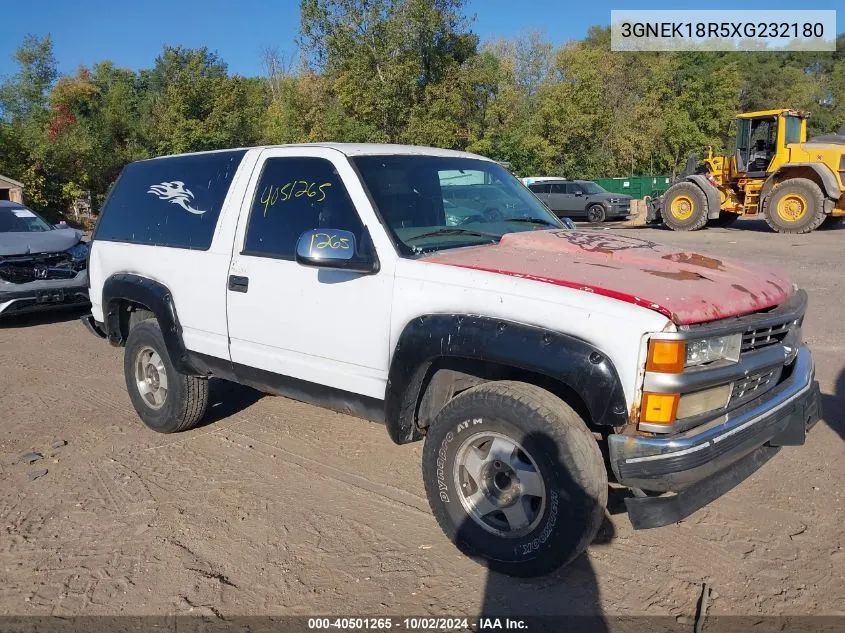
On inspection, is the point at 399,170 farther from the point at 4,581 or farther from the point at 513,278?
the point at 4,581

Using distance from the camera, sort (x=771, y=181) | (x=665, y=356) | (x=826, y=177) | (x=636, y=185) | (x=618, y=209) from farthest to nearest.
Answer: (x=636, y=185), (x=618, y=209), (x=771, y=181), (x=826, y=177), (x=665, y=356)

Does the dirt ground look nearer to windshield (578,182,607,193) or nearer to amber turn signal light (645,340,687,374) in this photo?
amber turn signal light (645,340,687,374)

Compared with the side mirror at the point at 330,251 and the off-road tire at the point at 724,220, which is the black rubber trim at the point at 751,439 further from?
the off-road tire at the point at 724,220

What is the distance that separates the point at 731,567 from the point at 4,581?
3418 mm

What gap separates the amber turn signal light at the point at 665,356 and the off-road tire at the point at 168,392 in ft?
11.0

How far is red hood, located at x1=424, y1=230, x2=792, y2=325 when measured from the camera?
9.51ft

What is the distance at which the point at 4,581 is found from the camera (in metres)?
3.34

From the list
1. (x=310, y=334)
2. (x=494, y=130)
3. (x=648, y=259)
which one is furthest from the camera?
(x=494, y=130)

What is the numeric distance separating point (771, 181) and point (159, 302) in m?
18.4

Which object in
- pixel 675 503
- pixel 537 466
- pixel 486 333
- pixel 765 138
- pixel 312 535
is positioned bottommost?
pixel 312 535

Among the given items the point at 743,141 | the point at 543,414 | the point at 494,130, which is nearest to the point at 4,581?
the point at 543,414

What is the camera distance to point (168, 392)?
5.03 metres

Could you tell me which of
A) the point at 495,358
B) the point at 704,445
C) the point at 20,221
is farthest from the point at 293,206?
the point at 20,221

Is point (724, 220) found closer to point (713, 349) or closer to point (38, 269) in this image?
point (38, 269)
